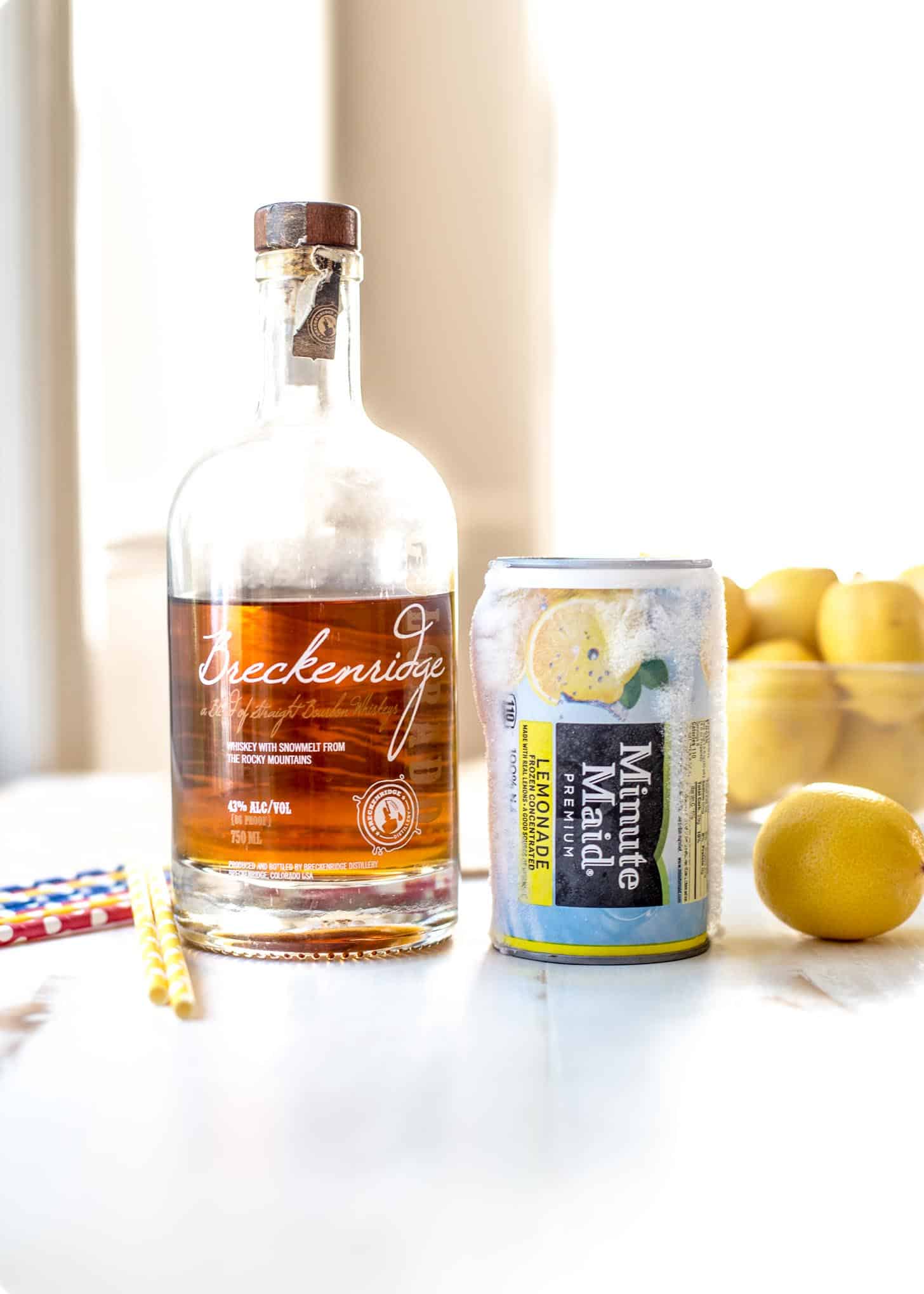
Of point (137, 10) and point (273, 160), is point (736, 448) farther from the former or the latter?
point (137, 10)

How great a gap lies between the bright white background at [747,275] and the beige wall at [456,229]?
0.11 m

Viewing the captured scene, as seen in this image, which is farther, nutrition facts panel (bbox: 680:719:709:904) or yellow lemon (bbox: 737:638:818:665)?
yellow lemon (bbox: 737:638:818:665)

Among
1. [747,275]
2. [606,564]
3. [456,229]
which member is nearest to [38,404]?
[456,229]

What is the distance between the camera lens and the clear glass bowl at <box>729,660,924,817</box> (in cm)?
88

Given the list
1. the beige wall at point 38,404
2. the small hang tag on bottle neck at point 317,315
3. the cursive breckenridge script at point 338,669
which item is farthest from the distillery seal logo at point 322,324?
the beige wall at point 38,404

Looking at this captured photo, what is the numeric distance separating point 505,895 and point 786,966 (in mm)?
127

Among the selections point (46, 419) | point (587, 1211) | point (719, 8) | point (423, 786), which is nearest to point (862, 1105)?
point (587, 1211)

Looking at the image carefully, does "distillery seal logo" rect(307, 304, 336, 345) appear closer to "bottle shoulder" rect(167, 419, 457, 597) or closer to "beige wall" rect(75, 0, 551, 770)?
"bottle shoulder" rect(167, 419, 457, 597)

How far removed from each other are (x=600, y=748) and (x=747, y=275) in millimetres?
1592

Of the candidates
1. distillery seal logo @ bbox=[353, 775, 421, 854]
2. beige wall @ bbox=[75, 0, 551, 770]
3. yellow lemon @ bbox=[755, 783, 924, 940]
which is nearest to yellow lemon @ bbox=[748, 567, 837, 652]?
yellow lemon @ bbox=[755, 783, 924, 940]

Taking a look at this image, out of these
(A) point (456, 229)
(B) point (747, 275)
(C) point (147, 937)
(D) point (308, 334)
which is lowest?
(C) point (147, 937)

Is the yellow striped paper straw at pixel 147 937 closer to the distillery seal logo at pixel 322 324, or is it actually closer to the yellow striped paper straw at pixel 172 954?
the yellow striped paper straw at pixel 172 954

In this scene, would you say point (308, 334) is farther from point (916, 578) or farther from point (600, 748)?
point (916, 578)

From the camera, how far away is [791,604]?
936mm
